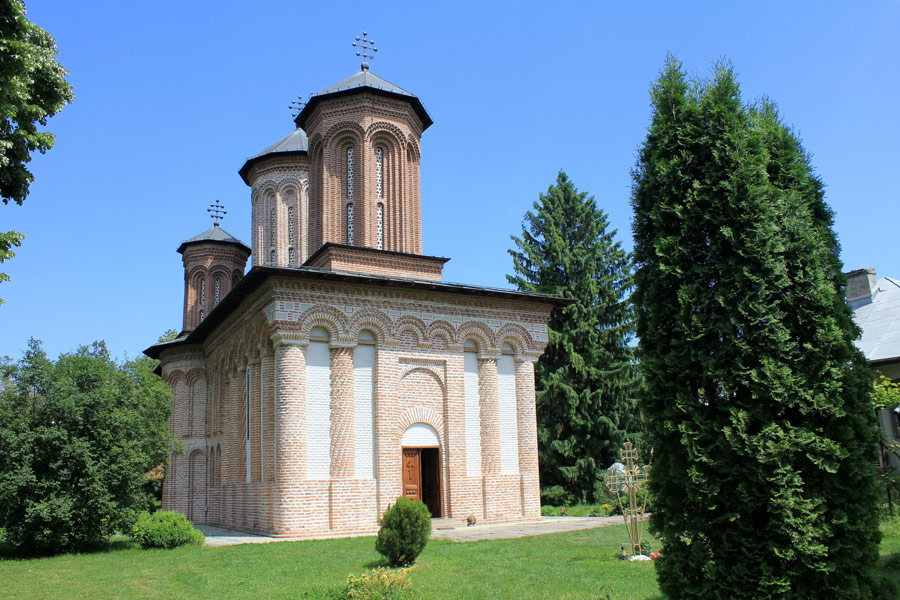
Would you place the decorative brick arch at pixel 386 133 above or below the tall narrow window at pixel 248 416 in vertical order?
above

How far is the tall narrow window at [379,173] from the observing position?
57.9 ft

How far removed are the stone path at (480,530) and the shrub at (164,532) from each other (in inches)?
18.2

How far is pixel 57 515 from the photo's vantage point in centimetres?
1213

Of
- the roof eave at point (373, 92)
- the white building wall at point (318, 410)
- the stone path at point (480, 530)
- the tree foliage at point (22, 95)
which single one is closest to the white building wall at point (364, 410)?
the white building wall at point (318, 410)

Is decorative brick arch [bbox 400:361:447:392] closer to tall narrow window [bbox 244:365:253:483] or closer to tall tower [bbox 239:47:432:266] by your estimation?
tall tower [bbox 239:47:432:266]

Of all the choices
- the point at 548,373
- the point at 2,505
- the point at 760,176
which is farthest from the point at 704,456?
the point at 548,373

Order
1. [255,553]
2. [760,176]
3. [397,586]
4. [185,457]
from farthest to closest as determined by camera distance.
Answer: [185,457] → [255,553] → [397,586] → [760,176]

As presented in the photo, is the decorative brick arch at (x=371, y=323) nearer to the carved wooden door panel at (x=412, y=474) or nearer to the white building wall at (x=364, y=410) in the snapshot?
the white building wall at (x=364, y=410)

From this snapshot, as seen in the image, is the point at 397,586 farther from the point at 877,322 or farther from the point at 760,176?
the point at 877,322

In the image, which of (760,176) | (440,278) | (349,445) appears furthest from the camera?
(440,278)

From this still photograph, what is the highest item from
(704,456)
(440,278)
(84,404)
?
(440,278)

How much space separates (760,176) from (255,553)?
9.47 metres

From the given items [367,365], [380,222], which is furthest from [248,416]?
[380,222]

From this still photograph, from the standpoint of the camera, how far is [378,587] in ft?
23.8
